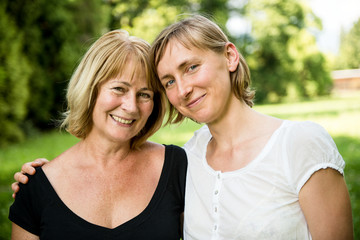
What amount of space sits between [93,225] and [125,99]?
88cm

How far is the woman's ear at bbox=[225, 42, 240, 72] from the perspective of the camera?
2.28m

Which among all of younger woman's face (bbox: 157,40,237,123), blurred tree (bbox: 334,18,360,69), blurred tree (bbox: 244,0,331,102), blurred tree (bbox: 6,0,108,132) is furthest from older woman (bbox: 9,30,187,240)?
blurred tree (bbox: 244,0,331,102)

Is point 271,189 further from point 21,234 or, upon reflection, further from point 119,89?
point 21,234

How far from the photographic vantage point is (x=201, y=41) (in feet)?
6.98

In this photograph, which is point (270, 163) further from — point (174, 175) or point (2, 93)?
point (2, 93)

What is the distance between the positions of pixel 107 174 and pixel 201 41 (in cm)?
121

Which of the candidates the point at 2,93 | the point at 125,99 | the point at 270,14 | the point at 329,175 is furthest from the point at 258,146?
the point at 270,14

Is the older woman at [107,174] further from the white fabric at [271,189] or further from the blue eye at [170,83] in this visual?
the white fabric at [271,189]

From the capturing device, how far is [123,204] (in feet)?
7.89

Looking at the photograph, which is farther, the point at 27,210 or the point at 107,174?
the point at 107,174

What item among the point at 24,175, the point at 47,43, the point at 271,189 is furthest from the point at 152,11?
the point at 271,189

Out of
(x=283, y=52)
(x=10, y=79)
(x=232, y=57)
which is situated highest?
(x=283, y=52)

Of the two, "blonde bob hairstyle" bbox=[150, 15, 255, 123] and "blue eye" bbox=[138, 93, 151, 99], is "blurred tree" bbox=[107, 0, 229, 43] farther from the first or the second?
"blonde bob hairstyle" bbox=[150, 15, 255, 123]

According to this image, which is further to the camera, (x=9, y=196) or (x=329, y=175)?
(x=9, y=196)
